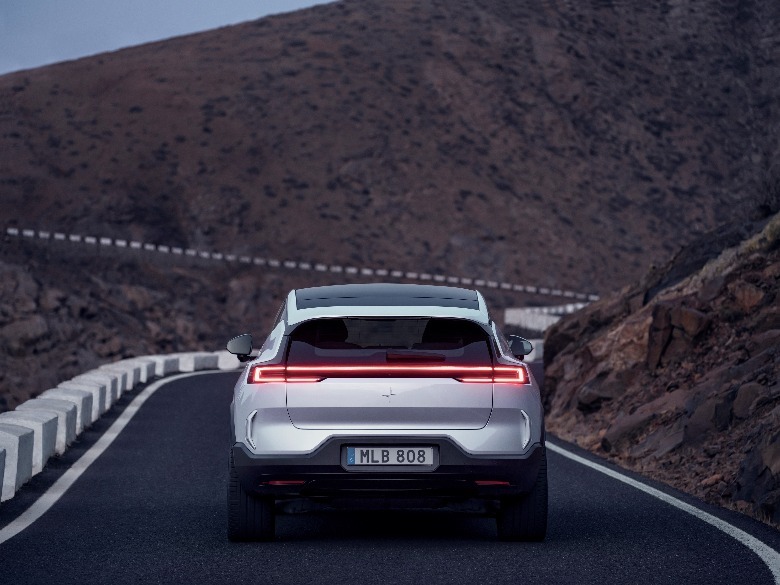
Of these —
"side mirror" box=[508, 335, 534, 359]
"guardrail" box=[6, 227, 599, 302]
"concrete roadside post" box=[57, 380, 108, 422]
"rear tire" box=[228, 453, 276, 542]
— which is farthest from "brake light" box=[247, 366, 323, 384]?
"guardrail" box=[6, 227, 599, 302]

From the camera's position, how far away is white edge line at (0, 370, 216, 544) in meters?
10.3

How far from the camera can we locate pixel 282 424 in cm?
898

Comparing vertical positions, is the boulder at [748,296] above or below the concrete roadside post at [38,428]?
above

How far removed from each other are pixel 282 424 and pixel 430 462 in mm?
912

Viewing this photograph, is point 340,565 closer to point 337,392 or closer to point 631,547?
point 337,392

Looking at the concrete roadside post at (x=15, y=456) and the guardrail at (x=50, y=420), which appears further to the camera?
the guardrail at (x=50, y=420)

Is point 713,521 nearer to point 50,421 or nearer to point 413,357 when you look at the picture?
point 413,357

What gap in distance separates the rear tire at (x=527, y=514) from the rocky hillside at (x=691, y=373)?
7.16ft

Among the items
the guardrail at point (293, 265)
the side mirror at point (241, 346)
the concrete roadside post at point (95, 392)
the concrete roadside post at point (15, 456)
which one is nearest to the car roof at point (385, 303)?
the side mirror at point (241, 346)

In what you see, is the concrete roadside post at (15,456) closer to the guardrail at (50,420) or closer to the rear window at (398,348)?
the guardrail at (50,420)

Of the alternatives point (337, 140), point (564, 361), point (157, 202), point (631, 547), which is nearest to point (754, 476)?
point (631, 547)

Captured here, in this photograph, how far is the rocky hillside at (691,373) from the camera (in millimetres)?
13875

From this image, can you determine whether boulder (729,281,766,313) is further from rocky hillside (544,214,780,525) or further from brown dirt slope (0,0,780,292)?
brown dirt slope (0,0,780,292)

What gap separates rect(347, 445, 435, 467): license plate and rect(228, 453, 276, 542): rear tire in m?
0.77
